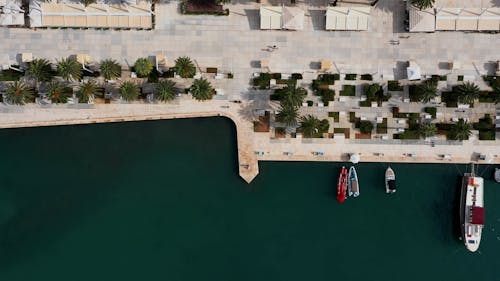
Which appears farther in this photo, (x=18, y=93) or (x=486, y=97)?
(x=486, y=97)

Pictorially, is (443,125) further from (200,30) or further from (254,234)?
(200,30)

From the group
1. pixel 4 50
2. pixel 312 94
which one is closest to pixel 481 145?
pixel 312 94

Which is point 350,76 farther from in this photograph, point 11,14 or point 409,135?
point 11,14

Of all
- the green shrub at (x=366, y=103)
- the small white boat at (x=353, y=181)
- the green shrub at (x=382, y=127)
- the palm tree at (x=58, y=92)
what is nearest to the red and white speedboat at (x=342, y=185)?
the small white boat at (x=353, y=181)

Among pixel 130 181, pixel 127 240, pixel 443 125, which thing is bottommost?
pixel 127 240

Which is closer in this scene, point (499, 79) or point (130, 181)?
point (499, 79)

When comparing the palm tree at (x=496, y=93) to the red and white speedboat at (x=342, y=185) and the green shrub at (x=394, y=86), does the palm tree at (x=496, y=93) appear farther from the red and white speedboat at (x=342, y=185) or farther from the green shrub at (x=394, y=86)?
the red and white speedboat at (x=342, y=185)

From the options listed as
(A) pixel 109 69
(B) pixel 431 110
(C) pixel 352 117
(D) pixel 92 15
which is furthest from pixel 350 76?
(D) pixel 92 15
